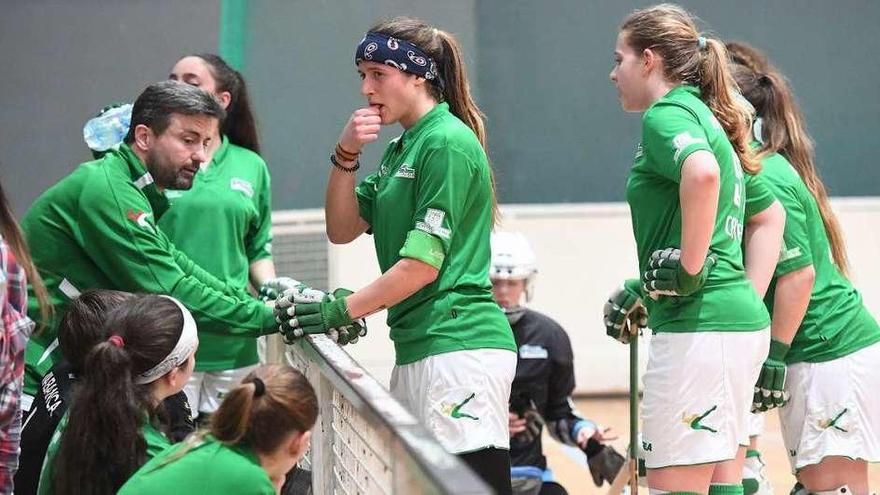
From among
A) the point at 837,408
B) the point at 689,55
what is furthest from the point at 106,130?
the point at 837,408

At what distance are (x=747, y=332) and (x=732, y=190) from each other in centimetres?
33

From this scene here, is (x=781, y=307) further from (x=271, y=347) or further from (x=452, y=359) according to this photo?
(x=271, y=347)

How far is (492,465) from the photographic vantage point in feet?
10.4

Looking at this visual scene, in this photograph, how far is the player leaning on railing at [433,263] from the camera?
121 inches

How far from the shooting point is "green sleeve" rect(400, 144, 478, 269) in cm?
304

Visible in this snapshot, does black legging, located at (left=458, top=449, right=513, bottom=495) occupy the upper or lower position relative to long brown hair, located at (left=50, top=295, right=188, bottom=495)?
Answer: lower

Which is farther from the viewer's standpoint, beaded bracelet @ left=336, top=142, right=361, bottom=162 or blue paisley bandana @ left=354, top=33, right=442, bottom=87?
beaded bracelet @ left=336, top=142, right=361, bottom=162

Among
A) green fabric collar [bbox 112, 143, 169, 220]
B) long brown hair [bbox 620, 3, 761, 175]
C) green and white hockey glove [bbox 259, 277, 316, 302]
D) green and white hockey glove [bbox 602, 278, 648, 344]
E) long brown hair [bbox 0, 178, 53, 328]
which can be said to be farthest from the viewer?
green and white hockey glove [bbox 602, 278, 648, 344]

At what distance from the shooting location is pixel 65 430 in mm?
2666

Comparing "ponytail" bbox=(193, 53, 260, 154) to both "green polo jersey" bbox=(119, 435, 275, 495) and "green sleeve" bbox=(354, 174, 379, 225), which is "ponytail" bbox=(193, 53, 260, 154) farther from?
"green polo jersey" bbox=(119, 435, 275, 495)

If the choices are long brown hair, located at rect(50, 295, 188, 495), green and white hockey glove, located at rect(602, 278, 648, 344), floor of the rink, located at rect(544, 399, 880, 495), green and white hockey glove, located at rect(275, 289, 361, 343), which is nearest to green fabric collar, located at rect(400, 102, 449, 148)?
green and white hockey glove, located at rect(275, 289, 361, 343)

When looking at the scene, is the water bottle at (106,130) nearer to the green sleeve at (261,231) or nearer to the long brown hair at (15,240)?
the green sleeve at (261,231)

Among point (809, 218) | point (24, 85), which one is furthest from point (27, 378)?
point (24, 85)

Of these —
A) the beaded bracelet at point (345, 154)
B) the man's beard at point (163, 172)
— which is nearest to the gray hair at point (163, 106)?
the man's beard at point (163, 172)
